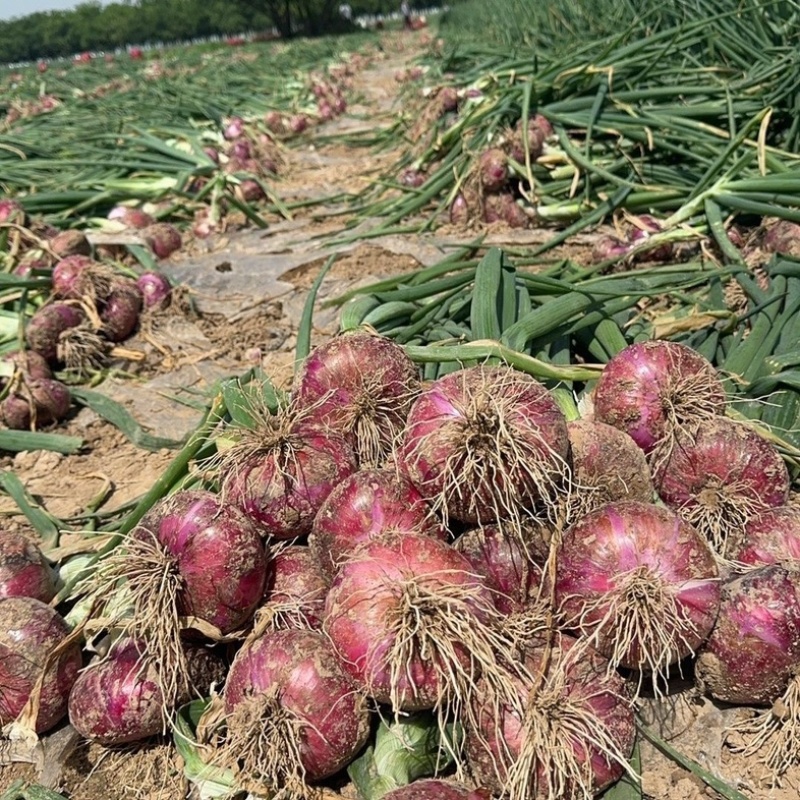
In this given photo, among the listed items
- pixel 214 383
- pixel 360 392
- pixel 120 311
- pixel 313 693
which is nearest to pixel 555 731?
pixel 313 693

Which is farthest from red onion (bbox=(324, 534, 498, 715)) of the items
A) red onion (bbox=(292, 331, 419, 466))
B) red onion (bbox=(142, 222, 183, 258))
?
red onion (bbox=(142, 222, 183, 258))

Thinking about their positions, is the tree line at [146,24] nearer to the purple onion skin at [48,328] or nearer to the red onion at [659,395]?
the purple onion skin at [48,328]

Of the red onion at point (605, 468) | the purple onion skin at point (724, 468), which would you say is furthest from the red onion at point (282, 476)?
the purple onion skin at point (724, 468)

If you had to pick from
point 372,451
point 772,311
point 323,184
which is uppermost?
point 372,451

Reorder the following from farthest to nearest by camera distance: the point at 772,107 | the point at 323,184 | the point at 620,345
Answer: the point at 323,184 < the point at 772,107 < the point at 620,345

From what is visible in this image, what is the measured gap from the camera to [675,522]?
1.40 metres

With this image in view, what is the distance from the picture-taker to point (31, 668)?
1612 millimetres

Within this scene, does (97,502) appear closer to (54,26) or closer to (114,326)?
(114,326)

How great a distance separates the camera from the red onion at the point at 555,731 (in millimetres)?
1212

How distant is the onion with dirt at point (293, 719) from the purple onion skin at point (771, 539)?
868 mm

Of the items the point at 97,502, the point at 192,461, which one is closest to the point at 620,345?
the point at 192,461

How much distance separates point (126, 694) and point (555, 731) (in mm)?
852

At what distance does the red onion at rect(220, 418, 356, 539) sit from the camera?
1576mm

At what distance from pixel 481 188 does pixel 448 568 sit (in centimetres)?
341
